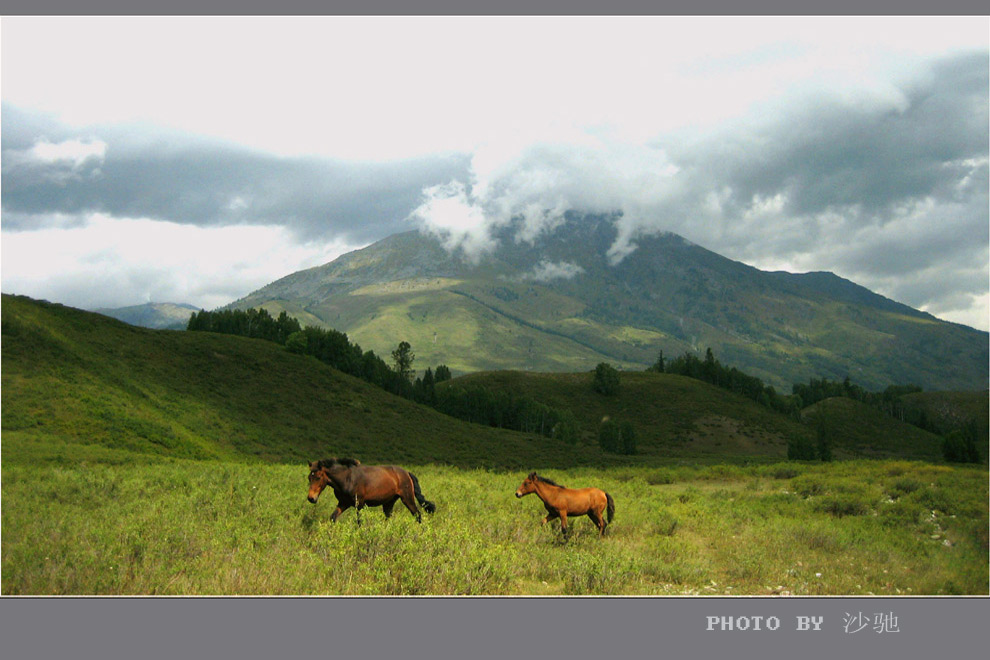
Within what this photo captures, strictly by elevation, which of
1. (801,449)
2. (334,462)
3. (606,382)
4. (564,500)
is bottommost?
(801,449)

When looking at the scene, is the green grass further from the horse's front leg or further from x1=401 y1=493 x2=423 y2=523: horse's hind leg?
the horse's front leg

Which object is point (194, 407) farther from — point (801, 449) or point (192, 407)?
point (801, 449)

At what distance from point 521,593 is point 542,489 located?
10.5 feet

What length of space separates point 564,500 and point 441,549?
361 cm

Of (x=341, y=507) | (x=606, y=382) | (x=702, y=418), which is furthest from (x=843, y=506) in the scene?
(x=606, y=382)

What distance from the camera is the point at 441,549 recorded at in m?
10.0

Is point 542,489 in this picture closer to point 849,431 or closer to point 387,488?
point 387,488

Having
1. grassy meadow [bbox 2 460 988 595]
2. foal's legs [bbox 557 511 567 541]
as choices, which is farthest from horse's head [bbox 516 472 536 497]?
grassy meadow [bbox 2 460 988 595]

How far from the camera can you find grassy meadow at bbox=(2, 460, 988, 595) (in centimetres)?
890

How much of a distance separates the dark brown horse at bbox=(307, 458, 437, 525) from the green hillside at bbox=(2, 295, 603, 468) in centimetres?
2391

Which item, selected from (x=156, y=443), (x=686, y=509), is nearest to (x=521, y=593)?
(x=686, y=509)

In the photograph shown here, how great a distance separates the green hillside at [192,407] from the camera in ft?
117

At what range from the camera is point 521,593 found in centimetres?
952
